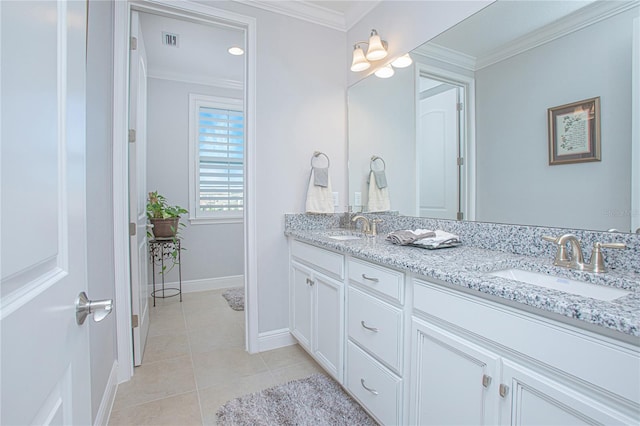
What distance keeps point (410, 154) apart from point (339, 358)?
1339mm

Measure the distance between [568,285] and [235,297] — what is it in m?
3.16

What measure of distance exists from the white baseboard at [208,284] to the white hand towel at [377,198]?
91.7 inches

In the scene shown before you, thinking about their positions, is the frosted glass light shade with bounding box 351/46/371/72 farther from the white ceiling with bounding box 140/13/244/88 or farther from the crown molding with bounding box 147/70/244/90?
the crown molding with bounding box 147/70/244/90

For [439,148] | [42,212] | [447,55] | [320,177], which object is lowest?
[42,212]

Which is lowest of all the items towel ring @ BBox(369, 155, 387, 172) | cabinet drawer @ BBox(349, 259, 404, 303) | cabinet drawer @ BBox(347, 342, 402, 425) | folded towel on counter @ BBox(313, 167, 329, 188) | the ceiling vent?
cabinet drawer @ BBox(347, 342, 402, 425)

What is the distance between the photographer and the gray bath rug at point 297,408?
5.09ft

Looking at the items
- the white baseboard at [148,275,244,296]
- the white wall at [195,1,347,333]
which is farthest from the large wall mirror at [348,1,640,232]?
the white baseboard at [148,275,244,296]

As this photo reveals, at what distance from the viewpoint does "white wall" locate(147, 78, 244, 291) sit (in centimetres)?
358

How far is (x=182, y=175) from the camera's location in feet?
12.3

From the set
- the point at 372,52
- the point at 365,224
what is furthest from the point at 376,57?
the point at 365,224

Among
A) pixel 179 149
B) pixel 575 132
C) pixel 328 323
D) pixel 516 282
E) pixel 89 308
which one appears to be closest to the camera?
pixel 89 308

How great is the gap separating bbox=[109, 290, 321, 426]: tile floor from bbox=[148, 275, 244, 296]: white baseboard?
77 cm

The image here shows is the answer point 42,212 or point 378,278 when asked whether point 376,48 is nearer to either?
point 378,278

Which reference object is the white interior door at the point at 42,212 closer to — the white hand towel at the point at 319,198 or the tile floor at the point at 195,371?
the tile floor at the point at 195,371
